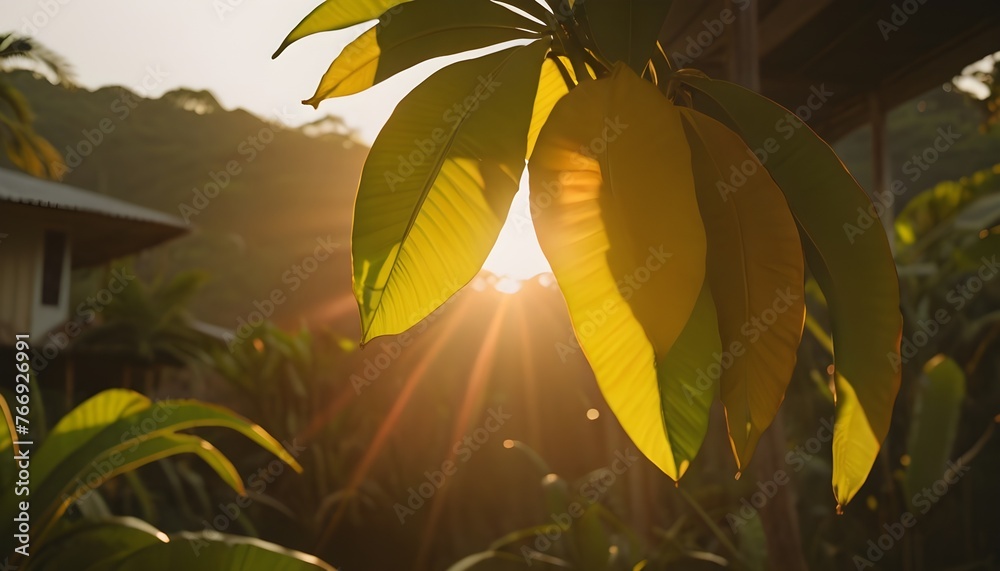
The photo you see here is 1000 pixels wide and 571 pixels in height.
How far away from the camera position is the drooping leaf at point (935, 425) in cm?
378

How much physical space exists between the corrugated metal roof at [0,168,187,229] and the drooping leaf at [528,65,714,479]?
10.7 m

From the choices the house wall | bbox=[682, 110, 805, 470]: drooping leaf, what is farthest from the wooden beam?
the house wall

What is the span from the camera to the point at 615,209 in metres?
1.05

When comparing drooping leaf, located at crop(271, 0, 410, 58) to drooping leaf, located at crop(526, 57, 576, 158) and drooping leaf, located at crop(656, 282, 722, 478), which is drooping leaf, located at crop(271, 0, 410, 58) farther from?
drooping leaf, located at crop(656, 282, 722, 478)

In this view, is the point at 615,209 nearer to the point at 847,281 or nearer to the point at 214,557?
the point at 847,281

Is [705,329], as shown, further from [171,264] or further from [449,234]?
[171,264]

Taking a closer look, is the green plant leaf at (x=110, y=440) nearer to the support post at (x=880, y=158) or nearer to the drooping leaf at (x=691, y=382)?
the drooping leaf at (x=691, y=382)

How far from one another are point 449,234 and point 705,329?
45cm

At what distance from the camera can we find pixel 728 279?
1238mm

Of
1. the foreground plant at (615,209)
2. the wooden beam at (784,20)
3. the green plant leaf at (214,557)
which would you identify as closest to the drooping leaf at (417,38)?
the foreground plant at (615,209)

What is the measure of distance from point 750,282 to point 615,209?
301mm

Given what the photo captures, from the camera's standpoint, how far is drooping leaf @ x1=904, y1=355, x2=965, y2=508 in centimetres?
378

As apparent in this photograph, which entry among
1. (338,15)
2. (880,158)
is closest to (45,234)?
(880,158)

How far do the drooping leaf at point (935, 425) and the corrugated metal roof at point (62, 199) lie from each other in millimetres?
10270
